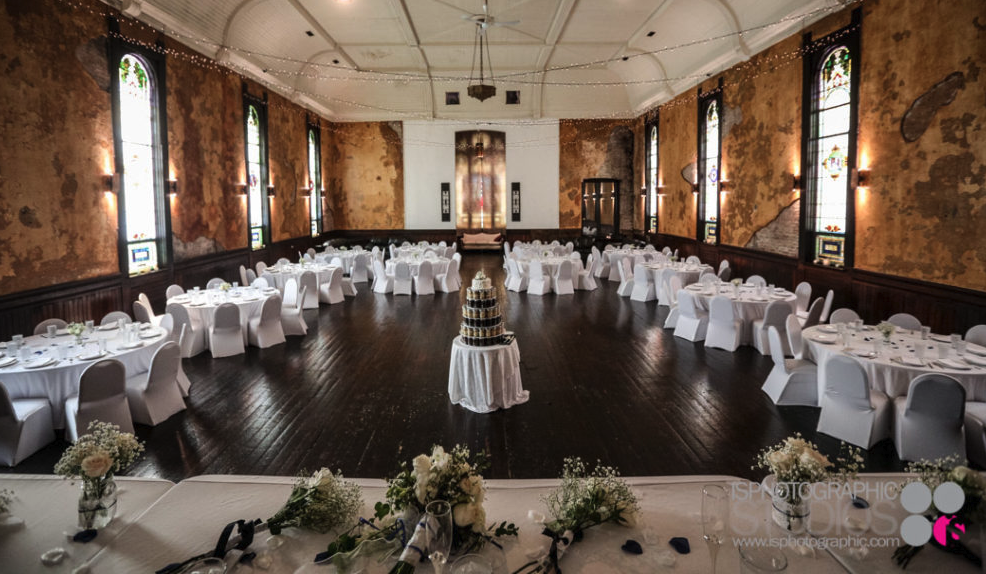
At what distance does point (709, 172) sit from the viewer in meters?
13.9

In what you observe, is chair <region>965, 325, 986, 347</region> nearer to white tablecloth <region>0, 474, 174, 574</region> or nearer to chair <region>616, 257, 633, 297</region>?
white tablecloth <region>0, 474, 174, 574</region>

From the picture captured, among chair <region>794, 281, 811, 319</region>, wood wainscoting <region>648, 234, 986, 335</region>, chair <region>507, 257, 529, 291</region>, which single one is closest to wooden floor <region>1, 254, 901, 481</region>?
chair <region>794, 281, 811, 319</region>

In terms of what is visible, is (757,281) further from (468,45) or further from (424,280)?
(468,45)

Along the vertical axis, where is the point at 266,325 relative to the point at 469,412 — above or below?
above

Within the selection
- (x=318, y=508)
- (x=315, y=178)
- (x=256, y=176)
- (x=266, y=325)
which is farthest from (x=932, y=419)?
(x=315, y=178)

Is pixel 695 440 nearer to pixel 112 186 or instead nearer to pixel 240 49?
pixel 112 186

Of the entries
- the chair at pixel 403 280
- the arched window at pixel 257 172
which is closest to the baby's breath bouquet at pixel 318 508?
the chair at pixel 403 280

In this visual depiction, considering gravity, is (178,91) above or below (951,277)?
above

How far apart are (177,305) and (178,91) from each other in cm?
488

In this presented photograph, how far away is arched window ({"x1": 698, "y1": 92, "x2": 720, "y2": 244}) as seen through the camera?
13.4 meters

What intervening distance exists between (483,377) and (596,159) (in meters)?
16.9

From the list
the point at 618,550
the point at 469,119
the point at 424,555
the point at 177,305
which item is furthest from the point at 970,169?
the point at 469,119

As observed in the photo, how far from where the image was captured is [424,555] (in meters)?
1.71

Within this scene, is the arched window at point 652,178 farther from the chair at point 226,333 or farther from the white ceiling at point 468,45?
→ the chair at point 226,333
